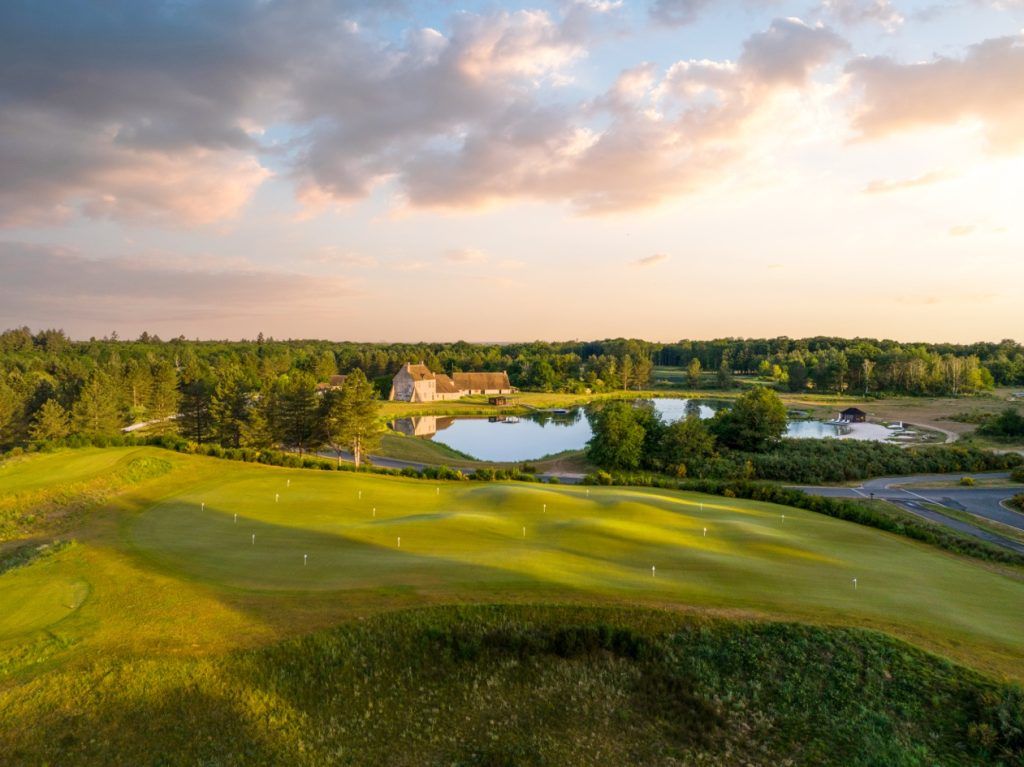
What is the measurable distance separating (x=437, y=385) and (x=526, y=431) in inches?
1242

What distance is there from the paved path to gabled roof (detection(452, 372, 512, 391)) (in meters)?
79.6

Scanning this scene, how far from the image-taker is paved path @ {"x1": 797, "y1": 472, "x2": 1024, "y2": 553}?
31.0 metres

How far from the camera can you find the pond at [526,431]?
66.3m

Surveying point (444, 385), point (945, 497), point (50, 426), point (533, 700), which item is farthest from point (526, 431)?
point (533, 700)

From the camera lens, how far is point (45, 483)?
29.2m

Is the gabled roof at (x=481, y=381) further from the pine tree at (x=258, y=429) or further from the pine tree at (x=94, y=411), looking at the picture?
the pine tree at (x=258, y=429)

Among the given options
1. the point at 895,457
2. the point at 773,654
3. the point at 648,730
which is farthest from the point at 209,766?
the point at 895,457

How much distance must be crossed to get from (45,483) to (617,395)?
10362cm

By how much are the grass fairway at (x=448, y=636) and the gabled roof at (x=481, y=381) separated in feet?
301

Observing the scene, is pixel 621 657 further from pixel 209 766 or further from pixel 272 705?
pixel 209 766

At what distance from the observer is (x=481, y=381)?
383ft

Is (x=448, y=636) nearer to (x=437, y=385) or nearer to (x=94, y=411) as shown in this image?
(x=94, y=411)

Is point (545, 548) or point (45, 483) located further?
point (45, 483)

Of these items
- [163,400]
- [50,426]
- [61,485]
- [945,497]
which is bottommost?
[945,497]
